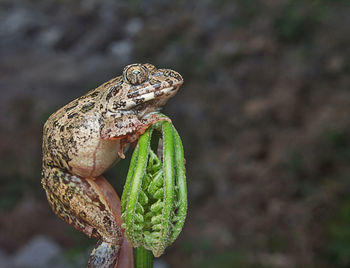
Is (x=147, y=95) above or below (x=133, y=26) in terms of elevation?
above

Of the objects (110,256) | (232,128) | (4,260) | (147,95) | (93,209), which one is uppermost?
(147,95)

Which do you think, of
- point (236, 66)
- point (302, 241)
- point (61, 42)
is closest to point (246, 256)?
point (302, 241)

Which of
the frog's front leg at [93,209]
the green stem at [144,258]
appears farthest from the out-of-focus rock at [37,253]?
the green stem at [144,258]

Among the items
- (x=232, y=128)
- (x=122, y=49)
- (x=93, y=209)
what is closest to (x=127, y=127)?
(x=93, y=209)

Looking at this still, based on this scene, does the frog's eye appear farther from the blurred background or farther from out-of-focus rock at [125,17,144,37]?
out-of-focus rock at [125,17,144,37]

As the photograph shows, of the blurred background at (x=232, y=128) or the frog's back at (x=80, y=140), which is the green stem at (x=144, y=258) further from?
the blurred background at (x=232, y=128)

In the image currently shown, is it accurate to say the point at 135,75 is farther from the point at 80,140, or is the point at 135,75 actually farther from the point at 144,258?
the point at 144,258

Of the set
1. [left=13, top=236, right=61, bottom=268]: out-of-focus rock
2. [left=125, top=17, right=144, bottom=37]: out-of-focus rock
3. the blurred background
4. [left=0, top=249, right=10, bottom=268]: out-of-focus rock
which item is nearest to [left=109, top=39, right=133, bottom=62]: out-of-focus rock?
the blurred background
